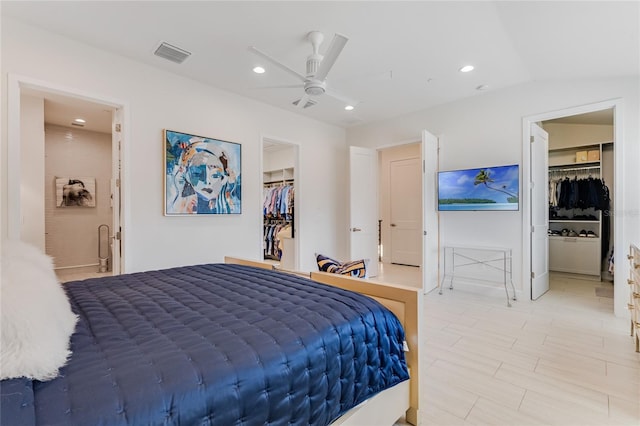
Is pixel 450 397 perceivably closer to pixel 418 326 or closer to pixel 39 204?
pixel 418 326

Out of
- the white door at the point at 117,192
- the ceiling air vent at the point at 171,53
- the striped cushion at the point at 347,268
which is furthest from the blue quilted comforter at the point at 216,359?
the ceiling air vent at the point at 171,53

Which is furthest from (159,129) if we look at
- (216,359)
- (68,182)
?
(68,182)

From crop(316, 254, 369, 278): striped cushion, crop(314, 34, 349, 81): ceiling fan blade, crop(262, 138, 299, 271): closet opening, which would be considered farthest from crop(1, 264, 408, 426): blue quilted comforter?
crop(262, 138, 299, 271): closet opening

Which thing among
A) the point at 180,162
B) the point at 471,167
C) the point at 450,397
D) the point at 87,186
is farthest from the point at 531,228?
the point at 87,186

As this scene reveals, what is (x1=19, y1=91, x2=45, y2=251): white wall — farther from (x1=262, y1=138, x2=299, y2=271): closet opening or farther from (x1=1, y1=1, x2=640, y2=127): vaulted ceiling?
(x1=262, y1=138, x2=299, y2=271): closet opening

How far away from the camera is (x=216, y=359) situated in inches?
37.8

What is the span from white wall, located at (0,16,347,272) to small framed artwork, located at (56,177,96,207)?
3408 mm

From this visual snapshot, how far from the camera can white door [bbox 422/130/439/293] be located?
4.15 metres

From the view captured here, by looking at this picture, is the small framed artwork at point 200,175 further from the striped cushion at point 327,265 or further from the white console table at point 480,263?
the white console table at point 480,263

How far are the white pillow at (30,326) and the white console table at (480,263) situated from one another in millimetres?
4225

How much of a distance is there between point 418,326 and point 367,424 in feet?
1.72

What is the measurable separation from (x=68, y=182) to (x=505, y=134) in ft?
23.6

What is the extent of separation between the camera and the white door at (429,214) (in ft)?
13.6

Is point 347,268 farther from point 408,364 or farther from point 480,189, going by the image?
point 480,189
